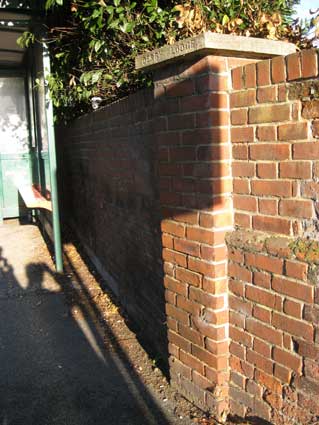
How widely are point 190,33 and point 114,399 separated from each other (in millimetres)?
2501

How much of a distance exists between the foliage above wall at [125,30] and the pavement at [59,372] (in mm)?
2225

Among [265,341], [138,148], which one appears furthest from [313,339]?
[138,148]

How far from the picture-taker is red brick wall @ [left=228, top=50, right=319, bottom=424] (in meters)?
2.13

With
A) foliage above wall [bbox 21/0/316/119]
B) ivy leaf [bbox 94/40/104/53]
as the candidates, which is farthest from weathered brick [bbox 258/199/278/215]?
ivy leaf [bbox 94/40/104/53]

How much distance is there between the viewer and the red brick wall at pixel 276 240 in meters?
2.13

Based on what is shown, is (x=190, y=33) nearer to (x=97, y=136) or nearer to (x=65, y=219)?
(x=97, y=136)

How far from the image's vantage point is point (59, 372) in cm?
355

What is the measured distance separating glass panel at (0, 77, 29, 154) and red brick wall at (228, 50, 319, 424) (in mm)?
7297

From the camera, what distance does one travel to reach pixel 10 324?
450 centimetres

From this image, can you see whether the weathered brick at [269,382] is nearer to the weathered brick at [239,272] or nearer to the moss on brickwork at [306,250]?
the weathered brick at [239,272]

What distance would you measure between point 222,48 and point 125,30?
73.5 inches

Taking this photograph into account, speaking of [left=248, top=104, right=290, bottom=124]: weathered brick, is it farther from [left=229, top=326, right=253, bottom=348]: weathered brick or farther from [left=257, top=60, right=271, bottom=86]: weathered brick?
[left=229, top=326, right=253, bottom=348]: weathered brick

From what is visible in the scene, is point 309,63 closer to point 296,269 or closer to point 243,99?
point 243,99

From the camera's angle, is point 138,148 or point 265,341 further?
point 138,148
